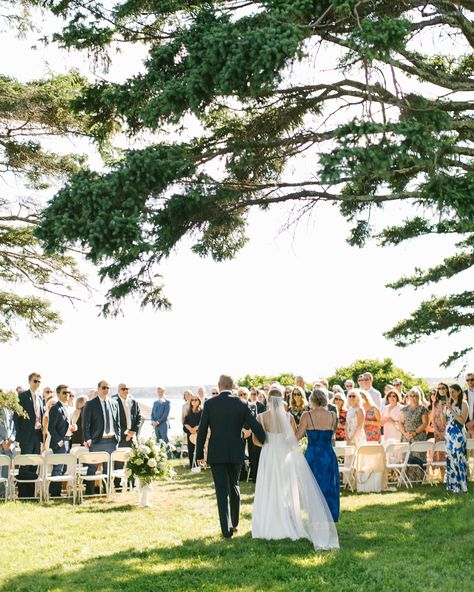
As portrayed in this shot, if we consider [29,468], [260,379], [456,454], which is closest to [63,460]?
[29,468]

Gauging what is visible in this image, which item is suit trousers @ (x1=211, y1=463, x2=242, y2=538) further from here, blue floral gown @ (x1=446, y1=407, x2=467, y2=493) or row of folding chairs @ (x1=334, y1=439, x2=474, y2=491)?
blue floral gown @ (x1=446, y1=407, x2=467, y2=493)

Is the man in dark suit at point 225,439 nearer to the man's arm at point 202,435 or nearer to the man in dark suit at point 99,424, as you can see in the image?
the man's arm at point 202,435

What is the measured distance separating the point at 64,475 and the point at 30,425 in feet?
3.91

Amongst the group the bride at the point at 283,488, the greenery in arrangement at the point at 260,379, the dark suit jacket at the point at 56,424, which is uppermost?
the greenery in arrangement at the point at 260,379

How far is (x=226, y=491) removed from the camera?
390 inches

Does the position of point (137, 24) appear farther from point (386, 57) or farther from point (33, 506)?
point (33, 506)

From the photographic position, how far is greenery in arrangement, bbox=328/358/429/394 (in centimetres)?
2764

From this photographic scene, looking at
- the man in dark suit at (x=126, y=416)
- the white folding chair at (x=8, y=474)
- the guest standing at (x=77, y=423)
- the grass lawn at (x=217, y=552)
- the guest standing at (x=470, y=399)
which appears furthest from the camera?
the guest standing at (x=77, y=423)

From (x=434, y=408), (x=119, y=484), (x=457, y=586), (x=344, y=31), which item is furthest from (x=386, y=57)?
(x=119, y=484)

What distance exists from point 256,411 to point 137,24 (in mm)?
8369

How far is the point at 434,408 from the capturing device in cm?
1592

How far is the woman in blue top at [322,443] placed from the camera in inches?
415

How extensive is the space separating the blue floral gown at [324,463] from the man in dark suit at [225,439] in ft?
2.93

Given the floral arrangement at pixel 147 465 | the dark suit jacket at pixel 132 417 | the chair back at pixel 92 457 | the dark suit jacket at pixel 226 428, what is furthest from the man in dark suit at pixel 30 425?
the dark suit jacket at pixel 226 428
